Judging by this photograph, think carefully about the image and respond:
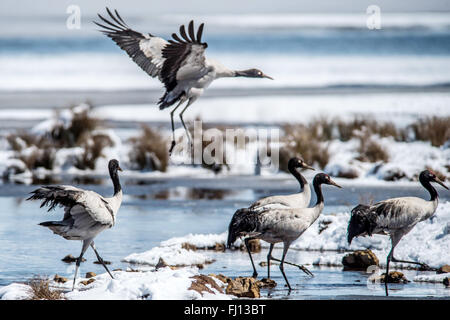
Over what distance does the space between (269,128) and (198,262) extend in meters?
12.2

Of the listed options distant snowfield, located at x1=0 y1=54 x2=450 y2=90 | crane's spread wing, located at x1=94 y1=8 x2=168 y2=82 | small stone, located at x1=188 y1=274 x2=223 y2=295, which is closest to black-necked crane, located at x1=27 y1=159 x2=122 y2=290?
small stone, located at x1=188 y1=274 x2=223 y2=295

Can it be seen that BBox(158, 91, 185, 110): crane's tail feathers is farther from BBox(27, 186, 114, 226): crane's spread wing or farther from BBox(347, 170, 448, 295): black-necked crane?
BBox(347, 170, 448, 295): black-necked crane

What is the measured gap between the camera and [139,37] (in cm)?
1108

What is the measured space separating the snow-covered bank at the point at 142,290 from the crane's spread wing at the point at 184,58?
10.1 ft

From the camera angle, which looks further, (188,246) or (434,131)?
(434,131)

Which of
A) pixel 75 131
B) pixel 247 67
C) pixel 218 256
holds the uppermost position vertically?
pixel 247 67

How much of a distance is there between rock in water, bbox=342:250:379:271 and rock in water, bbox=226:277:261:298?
65.0 inches

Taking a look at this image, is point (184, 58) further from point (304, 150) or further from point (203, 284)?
point (304, 150)

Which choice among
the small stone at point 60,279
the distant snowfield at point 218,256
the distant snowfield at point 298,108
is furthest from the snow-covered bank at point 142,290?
the distant snowfield at point 298,108

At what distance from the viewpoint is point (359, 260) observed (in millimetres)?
8594

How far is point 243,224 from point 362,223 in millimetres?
1078

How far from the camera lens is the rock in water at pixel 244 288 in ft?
23.3

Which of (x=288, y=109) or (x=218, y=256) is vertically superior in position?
(x=288, y=109)

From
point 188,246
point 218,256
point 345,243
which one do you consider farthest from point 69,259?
point 345,243
